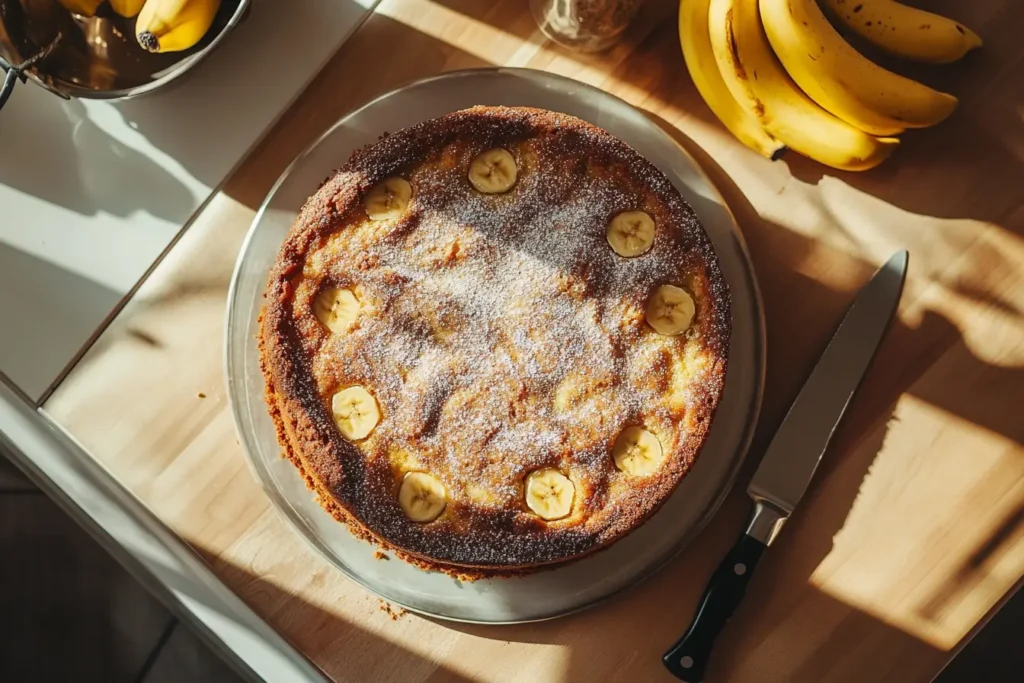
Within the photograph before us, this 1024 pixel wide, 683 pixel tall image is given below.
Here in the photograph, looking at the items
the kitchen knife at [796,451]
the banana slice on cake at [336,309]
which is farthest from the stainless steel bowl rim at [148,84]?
the kitchen knife at [796,451]

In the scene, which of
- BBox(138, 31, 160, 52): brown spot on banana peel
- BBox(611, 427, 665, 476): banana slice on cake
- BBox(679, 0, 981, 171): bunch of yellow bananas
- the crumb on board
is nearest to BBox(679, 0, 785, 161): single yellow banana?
BBox(679, 0, 981, 171): bunch of yellow bananas

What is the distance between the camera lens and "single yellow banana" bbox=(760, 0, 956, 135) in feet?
5.23

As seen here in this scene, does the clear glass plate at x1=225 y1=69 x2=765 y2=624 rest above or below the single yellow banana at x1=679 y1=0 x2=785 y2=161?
below

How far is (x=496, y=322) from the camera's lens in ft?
5.32

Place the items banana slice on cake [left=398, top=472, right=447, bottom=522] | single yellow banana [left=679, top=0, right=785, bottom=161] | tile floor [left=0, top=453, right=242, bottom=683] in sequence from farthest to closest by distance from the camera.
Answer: tile floor [left=0, top=453, right=242, bottom=683]
single yellow banana [left=679, top=0, right=785, bottom=161]
banana slice on cake [left=398, top=472, right=447, bottom=522]

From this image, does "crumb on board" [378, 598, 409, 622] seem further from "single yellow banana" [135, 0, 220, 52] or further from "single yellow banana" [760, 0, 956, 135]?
"single yellow banana" [760, 0, 956, 135]

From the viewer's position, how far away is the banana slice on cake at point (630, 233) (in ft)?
5.33

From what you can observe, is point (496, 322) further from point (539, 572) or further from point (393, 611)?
point (393, 611)

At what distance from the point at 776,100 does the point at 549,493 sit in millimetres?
928

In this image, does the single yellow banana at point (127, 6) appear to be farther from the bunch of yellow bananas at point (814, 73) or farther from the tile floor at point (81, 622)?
the tile floor at point (81, 622)

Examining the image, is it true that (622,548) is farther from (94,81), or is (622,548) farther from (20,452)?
(94,81)

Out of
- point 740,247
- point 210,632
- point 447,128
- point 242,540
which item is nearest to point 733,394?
point 740,247

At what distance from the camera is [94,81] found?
1762 millimetres

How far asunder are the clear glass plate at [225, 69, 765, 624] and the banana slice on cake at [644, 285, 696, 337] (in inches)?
5.7
